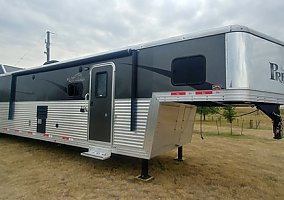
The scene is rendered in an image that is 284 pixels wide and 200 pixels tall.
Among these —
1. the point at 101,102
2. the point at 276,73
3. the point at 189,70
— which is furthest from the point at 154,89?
the point at 276,73

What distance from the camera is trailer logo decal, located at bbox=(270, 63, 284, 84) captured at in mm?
4466

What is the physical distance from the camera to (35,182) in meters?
5.09

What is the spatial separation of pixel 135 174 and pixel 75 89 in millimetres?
2749

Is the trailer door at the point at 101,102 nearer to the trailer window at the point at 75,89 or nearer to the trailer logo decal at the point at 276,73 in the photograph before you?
the trailer window at the point at 75,89

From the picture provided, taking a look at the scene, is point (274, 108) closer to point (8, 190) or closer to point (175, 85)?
point (175, 85)

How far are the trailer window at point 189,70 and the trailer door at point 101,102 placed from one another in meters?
1.73

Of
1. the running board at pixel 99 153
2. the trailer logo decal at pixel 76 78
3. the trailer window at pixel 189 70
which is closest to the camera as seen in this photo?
the trailer window at pixel 189 70

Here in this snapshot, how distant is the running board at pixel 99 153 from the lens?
18.1ft

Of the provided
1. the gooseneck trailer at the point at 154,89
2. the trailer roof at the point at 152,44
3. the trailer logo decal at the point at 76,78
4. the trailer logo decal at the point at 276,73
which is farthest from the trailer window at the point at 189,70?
the trailer logo decal at the point at 76,78

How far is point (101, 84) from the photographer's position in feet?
19.7

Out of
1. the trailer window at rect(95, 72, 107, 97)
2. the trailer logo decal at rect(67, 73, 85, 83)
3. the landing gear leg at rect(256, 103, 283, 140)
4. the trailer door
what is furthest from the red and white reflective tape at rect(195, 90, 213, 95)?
the trailer logo decal at rect(67, 73, 85, 83)

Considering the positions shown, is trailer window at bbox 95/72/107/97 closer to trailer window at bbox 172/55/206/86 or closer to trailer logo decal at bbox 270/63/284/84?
trailer window at bbox 172/55/206/86

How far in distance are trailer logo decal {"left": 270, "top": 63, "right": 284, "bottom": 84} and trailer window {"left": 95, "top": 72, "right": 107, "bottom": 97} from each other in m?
3.53

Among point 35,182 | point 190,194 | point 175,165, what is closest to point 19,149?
point 35,182
